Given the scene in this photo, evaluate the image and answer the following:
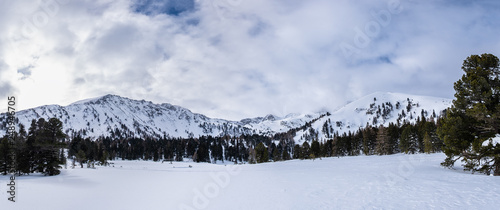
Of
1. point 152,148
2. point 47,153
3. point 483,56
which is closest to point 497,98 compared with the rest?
point 483,56

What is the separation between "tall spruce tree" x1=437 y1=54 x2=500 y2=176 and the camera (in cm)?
2208

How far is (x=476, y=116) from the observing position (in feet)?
73.3

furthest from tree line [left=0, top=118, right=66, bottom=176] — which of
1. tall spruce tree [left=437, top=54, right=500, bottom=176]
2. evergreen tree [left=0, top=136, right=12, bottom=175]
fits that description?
tall spruce tree [left=437, top=54, right=500, bottom=176]

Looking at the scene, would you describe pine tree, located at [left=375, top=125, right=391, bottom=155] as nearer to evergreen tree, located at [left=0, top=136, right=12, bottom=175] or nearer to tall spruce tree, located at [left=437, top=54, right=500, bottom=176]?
tall spruce tree, located at [left=437, top=54, right=500, bottom=176]

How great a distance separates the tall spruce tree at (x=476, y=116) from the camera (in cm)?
2208

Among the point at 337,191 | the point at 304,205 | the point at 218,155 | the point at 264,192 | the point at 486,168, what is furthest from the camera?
the point at 218,155

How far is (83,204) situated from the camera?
64.7 ft

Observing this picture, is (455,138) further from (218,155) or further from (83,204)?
(218,155)

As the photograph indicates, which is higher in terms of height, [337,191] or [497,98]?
[497,98]

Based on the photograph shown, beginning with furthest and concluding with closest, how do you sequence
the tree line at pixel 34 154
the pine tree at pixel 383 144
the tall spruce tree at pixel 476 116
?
the pine tree at pixel 383 144, the tree line at pixel 34 154, the tall spruce tree at pixel 476 116

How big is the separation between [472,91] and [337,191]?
1660 cm

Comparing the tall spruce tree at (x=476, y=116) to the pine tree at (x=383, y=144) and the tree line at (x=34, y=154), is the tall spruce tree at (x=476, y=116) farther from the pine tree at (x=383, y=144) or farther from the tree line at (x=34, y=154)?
the pine tree at (x=383, y=144)

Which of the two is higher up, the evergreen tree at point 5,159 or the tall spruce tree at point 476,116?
the tall spruce tree at point 476,116

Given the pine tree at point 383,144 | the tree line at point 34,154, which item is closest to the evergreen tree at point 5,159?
the tree line at point 34,154
